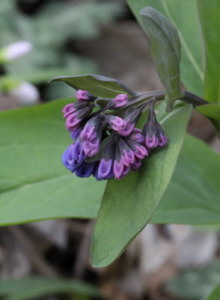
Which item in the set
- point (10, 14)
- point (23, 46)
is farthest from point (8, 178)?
point (10, 14)

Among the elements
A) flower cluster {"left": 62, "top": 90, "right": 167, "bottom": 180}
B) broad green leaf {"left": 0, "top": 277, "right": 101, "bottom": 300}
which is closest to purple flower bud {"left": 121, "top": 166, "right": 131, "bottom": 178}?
flower cluster {"left": 62, "top": 90, "right": 167, "bottom": 180}

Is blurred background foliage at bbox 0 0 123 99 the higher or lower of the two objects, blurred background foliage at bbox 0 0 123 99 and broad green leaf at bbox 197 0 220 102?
the lower

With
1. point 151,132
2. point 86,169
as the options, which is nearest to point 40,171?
point 86,169

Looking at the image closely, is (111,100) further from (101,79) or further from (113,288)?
(113,288)

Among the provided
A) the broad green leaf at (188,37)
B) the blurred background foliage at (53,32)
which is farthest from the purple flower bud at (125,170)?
the blurred background foliage at (53,32)

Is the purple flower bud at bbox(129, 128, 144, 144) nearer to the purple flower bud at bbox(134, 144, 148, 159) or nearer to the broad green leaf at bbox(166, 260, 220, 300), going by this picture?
the purple flower bud at bbox(134, 144, 148, 159)

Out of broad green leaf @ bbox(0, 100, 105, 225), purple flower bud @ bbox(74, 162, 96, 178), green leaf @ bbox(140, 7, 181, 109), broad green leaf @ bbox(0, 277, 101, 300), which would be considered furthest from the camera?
broad green leaf @ bbox(0, 277, 101, 300)
